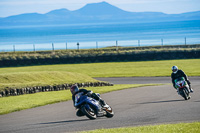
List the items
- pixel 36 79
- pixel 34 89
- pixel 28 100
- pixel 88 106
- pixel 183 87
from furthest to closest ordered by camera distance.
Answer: pixel 36 79 < pixel 34 89 < pixel 28 100 < pixel 183 87 < pixel 88 106

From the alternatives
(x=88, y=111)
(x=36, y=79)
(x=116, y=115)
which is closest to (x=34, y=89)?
(x=36, y=79)

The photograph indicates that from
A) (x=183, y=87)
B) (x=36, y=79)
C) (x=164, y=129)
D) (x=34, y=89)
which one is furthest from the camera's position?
(x=36, y=79)

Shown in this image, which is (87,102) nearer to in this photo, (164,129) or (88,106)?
(88,106)

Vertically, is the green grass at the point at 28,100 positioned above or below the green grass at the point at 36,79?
below

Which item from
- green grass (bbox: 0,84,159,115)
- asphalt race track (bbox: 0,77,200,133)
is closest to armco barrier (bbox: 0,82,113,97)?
green grass (bbox: 0,84,159,115)

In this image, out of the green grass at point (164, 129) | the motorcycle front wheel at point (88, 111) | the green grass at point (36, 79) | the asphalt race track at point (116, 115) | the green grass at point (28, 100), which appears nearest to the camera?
the green grass at point (164, 129)

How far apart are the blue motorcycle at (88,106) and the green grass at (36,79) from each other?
9178mm

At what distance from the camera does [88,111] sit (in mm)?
13938

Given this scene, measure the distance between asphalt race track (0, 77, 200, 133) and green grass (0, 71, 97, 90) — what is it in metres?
5.57

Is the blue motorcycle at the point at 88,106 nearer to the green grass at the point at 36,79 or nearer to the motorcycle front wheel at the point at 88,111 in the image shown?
the motorcycle front wheel at the point at 88,111

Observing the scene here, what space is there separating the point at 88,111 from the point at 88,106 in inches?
7.4

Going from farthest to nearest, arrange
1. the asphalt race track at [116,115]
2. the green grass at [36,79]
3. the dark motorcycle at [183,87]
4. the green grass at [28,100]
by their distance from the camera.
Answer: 1. the green grass at [36,79]
2. the dark motorcycle at [183,87]
3. the green grass at [28,100]
4. the asphalt race track at [116,115]

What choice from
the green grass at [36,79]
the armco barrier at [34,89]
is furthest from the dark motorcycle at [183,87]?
the green grass at [36,79]

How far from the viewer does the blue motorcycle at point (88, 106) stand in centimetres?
1388
